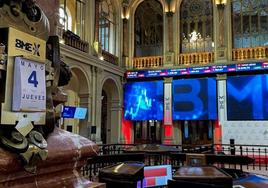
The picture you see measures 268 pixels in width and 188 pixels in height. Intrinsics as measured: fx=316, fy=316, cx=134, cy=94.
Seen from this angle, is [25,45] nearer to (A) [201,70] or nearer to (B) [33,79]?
(B) [33,79]

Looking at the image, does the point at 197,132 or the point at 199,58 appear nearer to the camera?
the point at 199,58

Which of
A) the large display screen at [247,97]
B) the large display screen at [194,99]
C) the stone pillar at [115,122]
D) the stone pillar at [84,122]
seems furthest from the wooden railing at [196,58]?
the stone pillar at [84,122]

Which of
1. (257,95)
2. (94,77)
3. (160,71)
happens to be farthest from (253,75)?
(94,77)

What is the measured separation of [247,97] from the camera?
49.0 ft

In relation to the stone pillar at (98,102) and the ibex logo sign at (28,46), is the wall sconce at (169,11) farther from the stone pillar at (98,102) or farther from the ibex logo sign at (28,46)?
the ibex logo sign at (28,46)

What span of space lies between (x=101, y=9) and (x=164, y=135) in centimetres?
735

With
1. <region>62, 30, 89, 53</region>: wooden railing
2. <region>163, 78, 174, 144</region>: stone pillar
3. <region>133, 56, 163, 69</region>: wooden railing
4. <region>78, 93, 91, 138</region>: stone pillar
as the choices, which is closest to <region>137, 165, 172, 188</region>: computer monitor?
<region>62, 30, 89, 53</region>: wooden railing

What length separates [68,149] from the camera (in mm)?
1286

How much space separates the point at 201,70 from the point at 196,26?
254 centimetres

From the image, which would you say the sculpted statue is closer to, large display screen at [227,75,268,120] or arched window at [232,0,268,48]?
large display screen at [227,75,268,120]

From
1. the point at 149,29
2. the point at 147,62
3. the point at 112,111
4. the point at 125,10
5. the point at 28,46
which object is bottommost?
the point at 28,46

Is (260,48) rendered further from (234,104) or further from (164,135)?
(164,135)

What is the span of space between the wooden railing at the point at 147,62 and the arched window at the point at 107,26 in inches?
Result: 57.0

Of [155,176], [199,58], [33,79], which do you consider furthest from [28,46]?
[199,58]
